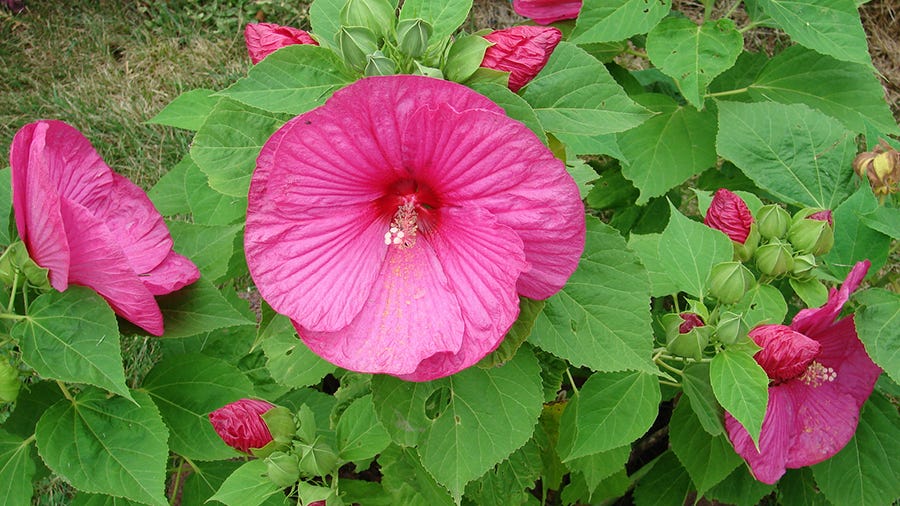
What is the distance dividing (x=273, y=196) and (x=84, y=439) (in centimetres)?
70

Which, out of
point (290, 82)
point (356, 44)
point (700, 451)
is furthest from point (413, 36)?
point (700, 451)

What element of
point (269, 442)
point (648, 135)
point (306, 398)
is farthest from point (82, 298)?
point (648, 135)

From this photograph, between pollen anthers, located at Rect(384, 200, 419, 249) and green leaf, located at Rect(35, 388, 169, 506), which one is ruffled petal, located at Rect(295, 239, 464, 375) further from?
green leaf, located at Rect(35, 388, 169, 506)

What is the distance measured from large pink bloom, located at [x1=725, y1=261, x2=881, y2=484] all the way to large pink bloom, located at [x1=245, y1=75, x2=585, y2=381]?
627 millimetres

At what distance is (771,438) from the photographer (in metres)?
1.61

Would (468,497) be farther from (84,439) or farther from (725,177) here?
(725,177)

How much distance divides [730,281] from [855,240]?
43 cm

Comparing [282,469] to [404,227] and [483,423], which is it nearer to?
[483,423]

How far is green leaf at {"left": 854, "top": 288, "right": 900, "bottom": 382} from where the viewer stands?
1.55m

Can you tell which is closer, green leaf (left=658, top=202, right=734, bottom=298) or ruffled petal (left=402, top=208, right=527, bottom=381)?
ruffled petal (left=402, top=208, right=527, bottom=381)

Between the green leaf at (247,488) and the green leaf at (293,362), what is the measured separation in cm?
29

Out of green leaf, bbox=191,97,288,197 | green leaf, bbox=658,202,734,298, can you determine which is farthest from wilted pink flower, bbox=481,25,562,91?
green leaf, bbox=658,202,734,298

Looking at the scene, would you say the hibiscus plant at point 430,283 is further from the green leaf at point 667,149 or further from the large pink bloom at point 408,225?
the green leaf at point 667,149

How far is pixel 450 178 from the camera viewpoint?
114 cm
